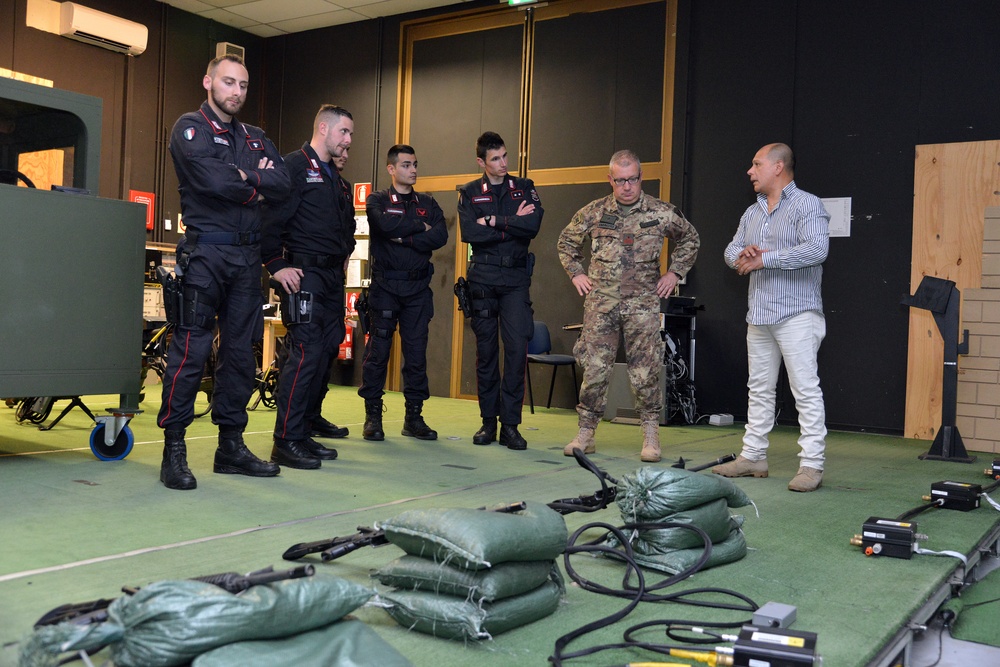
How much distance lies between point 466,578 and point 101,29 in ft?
24.3

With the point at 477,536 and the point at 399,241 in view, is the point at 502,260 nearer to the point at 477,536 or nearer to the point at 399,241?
the point at 399,241

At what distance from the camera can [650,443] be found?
4.62 meters

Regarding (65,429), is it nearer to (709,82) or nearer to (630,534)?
(630,534)

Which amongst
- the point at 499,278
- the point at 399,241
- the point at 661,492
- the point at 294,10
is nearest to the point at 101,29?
the point at 294,10

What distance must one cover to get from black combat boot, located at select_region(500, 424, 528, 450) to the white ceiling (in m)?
4.88

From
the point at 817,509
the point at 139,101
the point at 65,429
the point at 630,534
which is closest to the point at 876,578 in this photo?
the point at 630,534

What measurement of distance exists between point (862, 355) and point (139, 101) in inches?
270

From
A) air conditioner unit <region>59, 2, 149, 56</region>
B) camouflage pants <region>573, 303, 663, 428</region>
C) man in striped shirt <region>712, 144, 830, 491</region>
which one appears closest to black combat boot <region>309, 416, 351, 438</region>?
camouflage pants <region>573, 303, 663, 428</region>

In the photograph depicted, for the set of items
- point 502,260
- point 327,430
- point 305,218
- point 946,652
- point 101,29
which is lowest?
point 946,652

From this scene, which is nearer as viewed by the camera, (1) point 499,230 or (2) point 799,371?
(2) point 799,371

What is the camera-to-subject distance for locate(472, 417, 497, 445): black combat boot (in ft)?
16.4

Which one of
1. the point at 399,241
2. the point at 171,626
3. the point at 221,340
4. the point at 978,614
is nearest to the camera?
the point at 171,626

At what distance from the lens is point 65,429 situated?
5027mm

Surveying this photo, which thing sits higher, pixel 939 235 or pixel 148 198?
pixel 148 198
